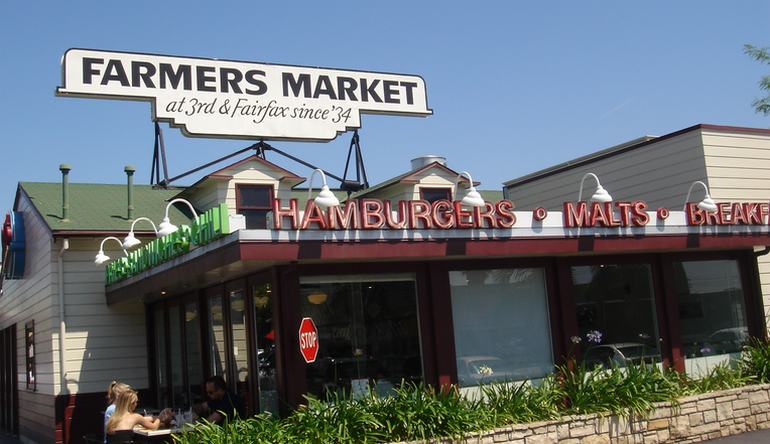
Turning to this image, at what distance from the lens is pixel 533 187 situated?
Answer: 67.4 ft

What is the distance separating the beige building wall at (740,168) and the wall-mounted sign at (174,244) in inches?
396

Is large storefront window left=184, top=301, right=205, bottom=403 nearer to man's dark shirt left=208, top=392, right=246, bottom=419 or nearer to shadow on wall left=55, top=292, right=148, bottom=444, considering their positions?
shadow on wall left=55, top=292, right=148, bottom=444

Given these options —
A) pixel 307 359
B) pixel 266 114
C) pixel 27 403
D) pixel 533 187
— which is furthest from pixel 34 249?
pixel 533 187

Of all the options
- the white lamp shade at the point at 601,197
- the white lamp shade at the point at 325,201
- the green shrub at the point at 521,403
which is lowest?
the green shrub at the point at 521,403

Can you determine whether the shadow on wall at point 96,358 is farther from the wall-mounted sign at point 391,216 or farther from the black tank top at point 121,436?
the wall-mounted sign at point 391,216

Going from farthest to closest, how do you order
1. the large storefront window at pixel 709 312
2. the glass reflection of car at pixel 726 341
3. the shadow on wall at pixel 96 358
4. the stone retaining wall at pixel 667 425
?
the shadow on wall at pixel 96 358
the glass reflection of car at pixel 726 341
the large storefront window at pixel 709 312
the stone retaining wall at pixel 667 425

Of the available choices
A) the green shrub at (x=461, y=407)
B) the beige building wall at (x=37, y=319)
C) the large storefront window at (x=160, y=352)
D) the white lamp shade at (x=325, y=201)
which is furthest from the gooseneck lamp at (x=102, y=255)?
the white lamp shade at (x=325, y=201)

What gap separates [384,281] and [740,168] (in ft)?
28.9

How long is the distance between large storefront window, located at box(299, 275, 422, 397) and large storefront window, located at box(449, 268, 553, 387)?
2.51 ft

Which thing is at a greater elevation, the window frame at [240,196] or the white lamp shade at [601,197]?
the window frame at [240,196]

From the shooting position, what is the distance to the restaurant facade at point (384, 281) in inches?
426

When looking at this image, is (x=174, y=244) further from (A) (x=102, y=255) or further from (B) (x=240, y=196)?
(B) (x=240, y=196)

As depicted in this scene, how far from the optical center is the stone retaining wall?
10758 mm

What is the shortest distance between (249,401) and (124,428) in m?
1.94
